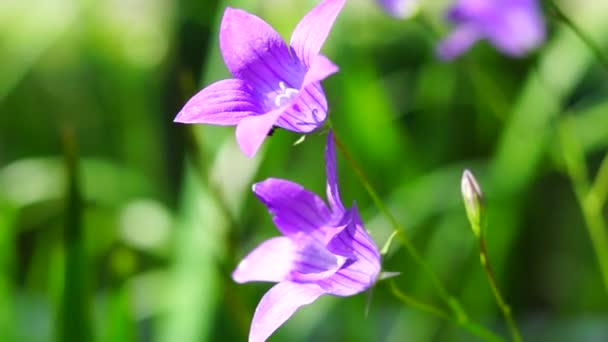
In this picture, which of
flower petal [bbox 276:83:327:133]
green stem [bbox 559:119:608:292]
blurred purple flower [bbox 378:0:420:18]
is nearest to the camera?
flower petal [bbox 276:83:327:133]

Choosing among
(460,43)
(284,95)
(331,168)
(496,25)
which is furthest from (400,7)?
(331,168)

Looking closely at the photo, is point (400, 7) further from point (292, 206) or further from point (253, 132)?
point (253, 132)

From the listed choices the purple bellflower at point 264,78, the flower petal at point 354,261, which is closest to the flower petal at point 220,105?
the purple bellflower at point 264,78

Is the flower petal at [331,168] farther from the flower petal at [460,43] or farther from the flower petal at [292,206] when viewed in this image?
the flower petal at [460,43]

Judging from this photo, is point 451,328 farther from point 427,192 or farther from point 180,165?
point 180,165

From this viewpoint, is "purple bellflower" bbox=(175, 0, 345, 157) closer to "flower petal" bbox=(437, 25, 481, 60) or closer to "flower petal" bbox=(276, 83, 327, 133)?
"flower petal" bbox=(276, 83, 327, 133)

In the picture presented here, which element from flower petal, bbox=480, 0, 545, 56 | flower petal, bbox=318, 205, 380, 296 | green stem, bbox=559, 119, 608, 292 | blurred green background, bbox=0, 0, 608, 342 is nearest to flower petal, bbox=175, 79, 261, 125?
flower petal, bbox=318, 205, 380, 296

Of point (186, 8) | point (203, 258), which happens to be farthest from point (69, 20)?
point (203, 258)

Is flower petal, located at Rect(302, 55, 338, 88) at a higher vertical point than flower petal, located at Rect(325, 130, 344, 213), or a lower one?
higher
